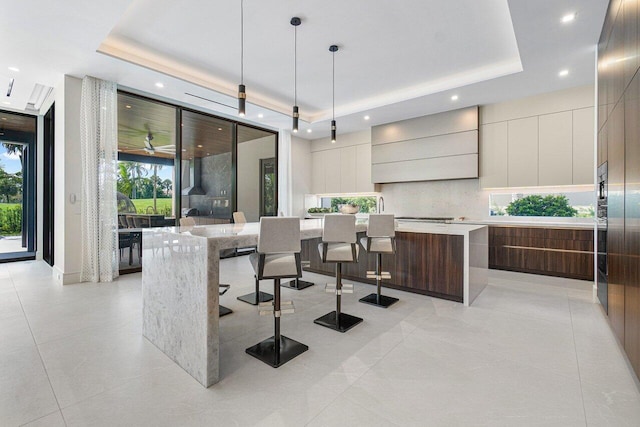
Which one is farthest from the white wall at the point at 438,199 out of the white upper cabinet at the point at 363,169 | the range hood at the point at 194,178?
the range hood at the point at 194,178

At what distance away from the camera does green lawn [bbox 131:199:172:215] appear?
5.13m

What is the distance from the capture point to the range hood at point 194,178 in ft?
18.8

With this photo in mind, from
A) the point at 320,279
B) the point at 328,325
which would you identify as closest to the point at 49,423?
the point at 328,325

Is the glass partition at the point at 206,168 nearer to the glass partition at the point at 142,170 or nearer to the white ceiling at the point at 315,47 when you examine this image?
the glass partition at the point at 142,170

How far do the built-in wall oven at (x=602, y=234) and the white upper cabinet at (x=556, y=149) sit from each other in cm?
155

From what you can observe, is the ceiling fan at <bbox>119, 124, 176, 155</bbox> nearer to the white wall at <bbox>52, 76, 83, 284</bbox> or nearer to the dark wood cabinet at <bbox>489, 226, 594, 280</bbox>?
the white wall at <bbox>52, 76, 83, 284</bbox>

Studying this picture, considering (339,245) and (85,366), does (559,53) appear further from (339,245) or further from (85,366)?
(85,366)

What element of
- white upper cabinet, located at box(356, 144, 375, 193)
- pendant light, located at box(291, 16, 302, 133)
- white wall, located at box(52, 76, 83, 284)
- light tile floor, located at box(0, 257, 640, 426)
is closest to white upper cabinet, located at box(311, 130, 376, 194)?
white upper cabinet, located at box(356, 144, 375, 193)

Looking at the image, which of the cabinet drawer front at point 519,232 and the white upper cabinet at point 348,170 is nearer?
the cabinet drawer front at point 519,232

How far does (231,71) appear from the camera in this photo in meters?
4.40

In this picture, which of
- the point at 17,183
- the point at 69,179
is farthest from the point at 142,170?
the point at 17,183

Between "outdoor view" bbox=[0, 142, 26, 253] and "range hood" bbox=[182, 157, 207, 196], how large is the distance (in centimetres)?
341

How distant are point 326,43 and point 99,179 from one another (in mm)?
3673

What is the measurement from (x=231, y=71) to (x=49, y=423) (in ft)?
13.9
